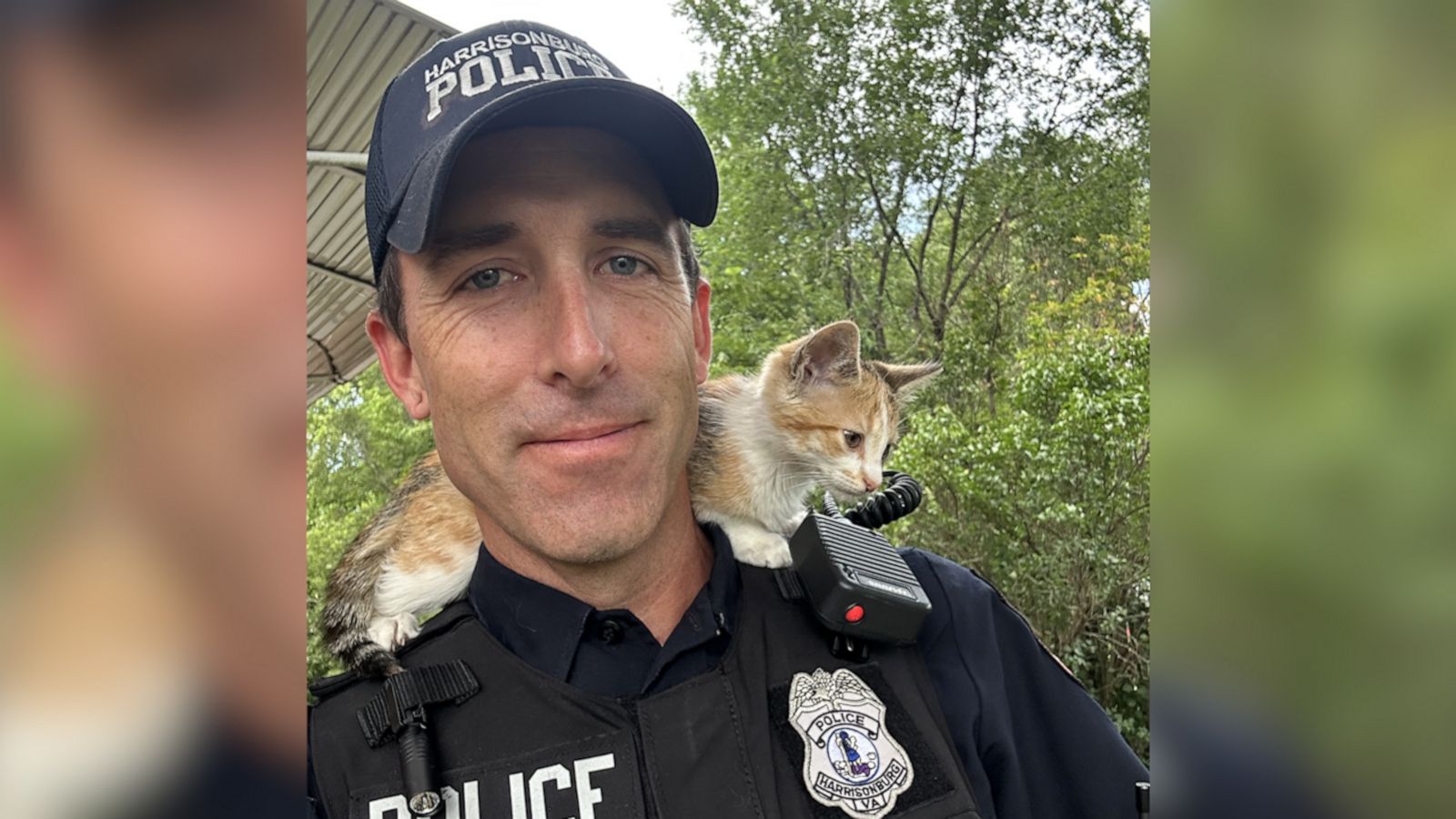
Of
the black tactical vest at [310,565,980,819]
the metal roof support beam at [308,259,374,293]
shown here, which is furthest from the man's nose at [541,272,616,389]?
the metal roof support beam at [308,259,374,293]

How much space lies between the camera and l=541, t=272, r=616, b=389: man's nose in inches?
44.1

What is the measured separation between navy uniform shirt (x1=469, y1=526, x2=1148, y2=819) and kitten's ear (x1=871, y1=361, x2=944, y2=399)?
3.68 feet

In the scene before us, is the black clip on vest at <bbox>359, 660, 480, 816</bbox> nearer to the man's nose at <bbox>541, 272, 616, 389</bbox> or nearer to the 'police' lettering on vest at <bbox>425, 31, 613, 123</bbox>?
the man's nose at <bbox>541, 272, 616, 389</bbox>

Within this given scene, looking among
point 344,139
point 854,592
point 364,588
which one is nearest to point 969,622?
point 854,592

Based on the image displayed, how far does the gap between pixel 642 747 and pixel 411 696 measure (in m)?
0.28

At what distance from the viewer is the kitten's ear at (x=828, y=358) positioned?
92.7 inches

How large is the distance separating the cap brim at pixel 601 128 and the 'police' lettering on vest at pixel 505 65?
1.3 inches

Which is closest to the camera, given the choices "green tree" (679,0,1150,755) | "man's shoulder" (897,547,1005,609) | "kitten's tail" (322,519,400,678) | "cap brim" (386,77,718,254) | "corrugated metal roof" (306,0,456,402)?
"cap brim" (386,77,718,254)

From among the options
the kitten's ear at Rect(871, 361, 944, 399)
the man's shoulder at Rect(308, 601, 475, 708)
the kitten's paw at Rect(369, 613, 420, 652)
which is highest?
the kitten's ear at Rect(871, 361, 944, 399)

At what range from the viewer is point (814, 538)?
135 centimetres

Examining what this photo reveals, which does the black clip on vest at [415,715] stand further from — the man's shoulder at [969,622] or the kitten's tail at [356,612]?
the man's shoulder at [969,622]

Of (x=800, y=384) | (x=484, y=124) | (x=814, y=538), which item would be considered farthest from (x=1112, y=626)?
(x=484, y=124)
